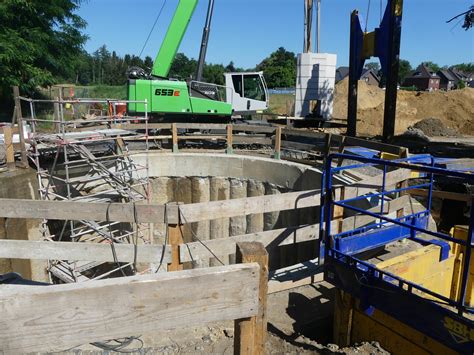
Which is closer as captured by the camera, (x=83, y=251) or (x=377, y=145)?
(x=83, y=251)

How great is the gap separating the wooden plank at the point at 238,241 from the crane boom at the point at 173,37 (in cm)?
1111

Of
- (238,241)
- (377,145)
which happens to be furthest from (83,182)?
(377,145)

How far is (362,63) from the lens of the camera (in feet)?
46.6

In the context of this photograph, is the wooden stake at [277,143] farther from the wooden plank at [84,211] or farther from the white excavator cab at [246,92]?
the wooden plank at [84,211]

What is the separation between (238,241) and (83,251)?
1.70 meters

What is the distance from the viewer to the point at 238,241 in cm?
456

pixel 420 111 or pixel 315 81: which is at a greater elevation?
pixel 315 81

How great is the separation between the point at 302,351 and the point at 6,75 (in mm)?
17850

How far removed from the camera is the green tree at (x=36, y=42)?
16797 mm

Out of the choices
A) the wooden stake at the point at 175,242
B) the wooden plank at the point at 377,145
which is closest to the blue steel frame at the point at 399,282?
the wooden stake at the point at 175,242

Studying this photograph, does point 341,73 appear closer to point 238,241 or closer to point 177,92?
point 177,92

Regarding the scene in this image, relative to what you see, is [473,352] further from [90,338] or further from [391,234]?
[90,338]

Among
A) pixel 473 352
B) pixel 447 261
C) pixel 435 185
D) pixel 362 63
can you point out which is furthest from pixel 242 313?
pixel 362 63

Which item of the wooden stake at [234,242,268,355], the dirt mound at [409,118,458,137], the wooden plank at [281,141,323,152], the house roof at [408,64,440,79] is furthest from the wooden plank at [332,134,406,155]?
the house roof at [408,64,440,79]
